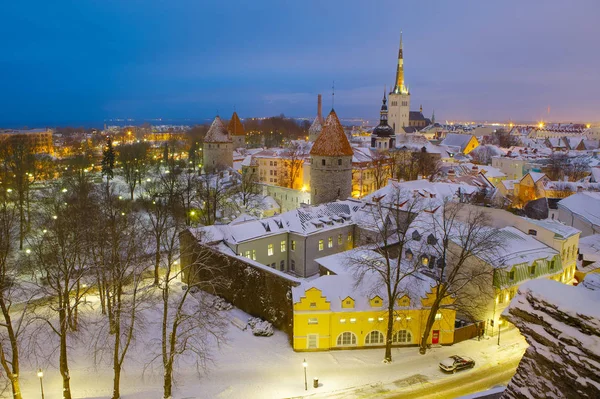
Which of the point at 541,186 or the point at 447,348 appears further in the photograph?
the point at 541,186

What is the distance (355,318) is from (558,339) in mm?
16035

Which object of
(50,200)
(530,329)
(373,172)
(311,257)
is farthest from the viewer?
(373,172)

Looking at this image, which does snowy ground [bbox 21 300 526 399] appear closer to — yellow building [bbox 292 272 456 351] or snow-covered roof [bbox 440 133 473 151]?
yellow building [bbox 292 272 456 351]

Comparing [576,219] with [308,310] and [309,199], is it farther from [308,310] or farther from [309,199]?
[308,310]

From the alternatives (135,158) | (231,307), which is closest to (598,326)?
(231,307)

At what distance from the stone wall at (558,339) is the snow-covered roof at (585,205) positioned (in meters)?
34.7

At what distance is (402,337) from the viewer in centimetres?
2077

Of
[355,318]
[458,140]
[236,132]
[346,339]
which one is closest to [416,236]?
[355,318]

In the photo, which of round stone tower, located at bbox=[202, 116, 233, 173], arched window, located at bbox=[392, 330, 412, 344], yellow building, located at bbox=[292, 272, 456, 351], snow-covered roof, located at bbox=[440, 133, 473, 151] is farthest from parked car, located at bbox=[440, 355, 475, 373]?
snow-covered roof, located at bbox=[440, 133, 473, 151]

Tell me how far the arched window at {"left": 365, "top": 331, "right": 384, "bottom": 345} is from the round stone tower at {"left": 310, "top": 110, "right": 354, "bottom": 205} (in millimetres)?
17792

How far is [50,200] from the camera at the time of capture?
3425 centimetres

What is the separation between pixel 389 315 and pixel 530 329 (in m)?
15.0

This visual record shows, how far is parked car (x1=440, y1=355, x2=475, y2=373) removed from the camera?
17969 mm

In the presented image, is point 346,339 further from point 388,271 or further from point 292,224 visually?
point 292,224
